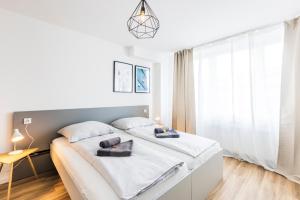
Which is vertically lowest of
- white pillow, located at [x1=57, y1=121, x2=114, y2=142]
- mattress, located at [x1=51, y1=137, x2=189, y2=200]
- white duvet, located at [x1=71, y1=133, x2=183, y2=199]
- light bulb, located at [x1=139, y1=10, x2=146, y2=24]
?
mattress, located at [x1=51, y1=137, x2=189, y2=200]

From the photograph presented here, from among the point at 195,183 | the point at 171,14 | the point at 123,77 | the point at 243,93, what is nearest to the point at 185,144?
the point at 195,183

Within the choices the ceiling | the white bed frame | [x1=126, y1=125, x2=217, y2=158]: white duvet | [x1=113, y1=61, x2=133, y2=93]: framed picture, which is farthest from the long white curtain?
[x1=113, y1=61, x2=133, y2=93]: framed picture

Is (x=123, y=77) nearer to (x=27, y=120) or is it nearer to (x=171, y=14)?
(x=171, y=14)

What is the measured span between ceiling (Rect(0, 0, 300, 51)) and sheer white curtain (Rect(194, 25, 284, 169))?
1.11 ft

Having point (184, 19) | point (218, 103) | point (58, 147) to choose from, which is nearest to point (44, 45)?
point (58, 147)

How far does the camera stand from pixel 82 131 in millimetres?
2143

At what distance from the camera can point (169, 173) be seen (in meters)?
1.29

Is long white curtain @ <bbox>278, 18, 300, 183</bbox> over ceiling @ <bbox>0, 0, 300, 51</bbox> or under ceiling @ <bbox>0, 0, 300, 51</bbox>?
under

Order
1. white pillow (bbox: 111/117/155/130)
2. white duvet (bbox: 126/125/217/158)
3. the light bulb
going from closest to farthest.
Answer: the light bulb
white duvet (bbox: 126/125/217/158)
white pillow (bbox: 111/117/155/130)

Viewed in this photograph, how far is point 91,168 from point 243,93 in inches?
111

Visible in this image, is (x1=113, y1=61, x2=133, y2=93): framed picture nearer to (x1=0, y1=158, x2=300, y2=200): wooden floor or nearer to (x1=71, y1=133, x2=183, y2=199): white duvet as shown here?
(x1=71, y1=133, x2=183, y2=199): white duvet

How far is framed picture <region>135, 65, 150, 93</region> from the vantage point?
3.46 m

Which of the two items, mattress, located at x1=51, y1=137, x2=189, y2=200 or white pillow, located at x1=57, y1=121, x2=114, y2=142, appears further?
white pillow, located at x1=57, y1=121, x2=114, y2=142

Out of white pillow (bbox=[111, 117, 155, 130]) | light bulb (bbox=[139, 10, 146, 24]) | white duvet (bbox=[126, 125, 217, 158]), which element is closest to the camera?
light bulb (bbox=[139, 10, 146, 24])
